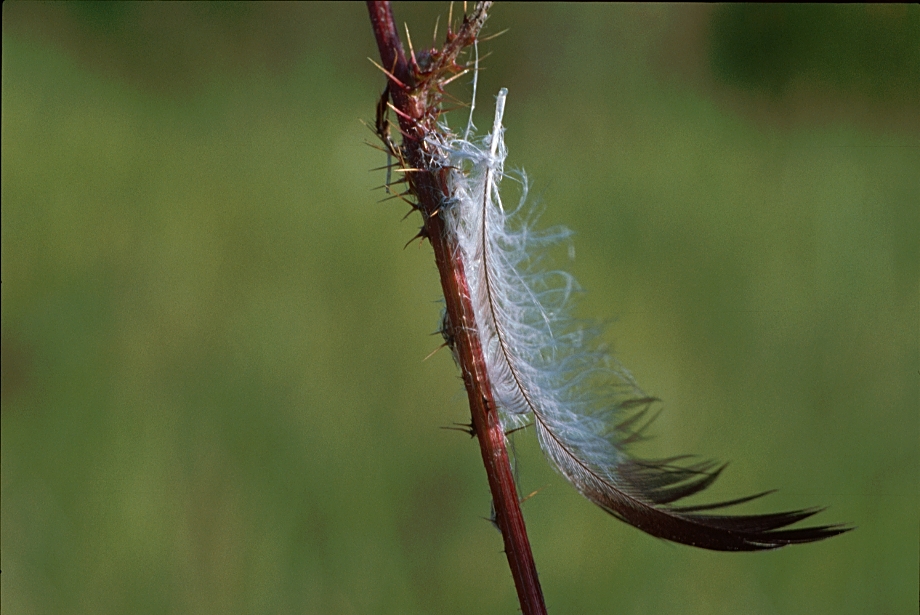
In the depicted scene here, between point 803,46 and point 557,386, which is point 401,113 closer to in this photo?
point 557,386

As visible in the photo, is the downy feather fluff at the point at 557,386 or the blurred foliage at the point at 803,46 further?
the blurred foliage at the point at 803,46

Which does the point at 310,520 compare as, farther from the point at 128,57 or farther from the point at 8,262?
the point at 128,57

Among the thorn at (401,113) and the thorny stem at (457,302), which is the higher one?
the thorn at (401,113)

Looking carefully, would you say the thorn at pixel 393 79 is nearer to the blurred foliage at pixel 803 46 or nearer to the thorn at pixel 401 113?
the thorn at pixel 401 113

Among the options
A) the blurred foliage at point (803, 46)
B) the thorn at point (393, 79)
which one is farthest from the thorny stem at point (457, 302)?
the blurred foliage at point (803, 46)

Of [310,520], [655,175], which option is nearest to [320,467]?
[310,520]

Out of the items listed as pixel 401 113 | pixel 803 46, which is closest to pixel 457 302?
pixel 401 113

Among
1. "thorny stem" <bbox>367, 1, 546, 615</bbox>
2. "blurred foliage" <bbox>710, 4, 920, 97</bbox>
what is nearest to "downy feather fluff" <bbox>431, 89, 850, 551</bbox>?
"thorny stem" <bbox>367, 1, 546, 615</bbox>
